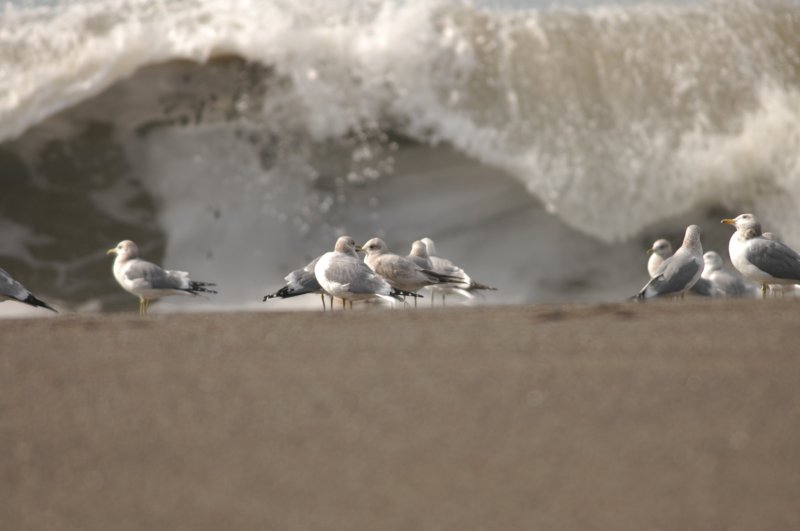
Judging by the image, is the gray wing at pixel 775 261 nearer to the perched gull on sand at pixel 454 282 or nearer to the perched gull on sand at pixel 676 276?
the perched gull on sand at pixel 676 276

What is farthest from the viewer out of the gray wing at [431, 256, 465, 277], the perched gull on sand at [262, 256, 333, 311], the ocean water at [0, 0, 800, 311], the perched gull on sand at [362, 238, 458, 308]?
the ocean water at [0, 0, 800, 311]

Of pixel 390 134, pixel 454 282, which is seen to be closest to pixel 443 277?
pixel 454 282

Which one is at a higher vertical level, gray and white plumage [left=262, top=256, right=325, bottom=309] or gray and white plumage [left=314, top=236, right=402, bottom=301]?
gray and white plumage [left=262, top=256, right=325, bottom=309]

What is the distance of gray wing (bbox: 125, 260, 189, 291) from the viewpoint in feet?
27.6

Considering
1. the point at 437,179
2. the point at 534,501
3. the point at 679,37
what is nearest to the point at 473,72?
the point at 437,179

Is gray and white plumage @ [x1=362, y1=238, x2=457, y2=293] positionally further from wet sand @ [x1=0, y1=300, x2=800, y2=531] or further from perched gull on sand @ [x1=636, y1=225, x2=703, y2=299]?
wet sand @ [x1=0, y1=300, x2=800, y2=531]

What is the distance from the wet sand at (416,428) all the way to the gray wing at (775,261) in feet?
8.52

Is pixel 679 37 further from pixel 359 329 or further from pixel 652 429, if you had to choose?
pixel 652 429

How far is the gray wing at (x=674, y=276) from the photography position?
298 inches

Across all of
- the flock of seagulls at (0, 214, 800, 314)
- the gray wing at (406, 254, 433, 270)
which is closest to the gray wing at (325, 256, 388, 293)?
the flock of seagulls at (0, 214, 800, 314)

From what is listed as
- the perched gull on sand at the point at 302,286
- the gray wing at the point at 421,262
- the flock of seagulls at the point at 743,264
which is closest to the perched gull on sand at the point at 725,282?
the flock of seagulls at the point at 743,264

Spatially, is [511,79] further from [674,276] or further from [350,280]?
[350,280]

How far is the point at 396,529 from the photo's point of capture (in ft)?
9.95

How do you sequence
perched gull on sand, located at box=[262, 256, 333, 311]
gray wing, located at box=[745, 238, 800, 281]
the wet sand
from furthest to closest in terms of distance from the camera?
1. perched gull on sand, located at box=[262, 256, 333, 311]
2. gray wing, located at box=[745, 238, 800, 281]
3. the wet sand
